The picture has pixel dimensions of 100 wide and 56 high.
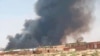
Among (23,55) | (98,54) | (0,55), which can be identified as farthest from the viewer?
(0,55)

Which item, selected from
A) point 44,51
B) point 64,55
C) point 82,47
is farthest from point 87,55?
point 82,47

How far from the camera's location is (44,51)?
1364 inches

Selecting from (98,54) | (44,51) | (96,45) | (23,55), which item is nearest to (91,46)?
(96,45)

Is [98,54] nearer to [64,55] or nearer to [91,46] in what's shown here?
[64,55]

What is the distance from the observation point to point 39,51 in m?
35.1

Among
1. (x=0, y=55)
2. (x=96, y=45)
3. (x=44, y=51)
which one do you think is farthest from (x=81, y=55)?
(x=0, y=55)

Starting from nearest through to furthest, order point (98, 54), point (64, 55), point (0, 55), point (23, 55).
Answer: point (98, 54)
point (64, 55)
point (23, 55)
point (0, 55)

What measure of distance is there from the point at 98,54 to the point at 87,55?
1343mm

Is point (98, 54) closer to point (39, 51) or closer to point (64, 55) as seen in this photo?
point (64, 55)

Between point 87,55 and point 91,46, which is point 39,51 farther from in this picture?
point 87,55

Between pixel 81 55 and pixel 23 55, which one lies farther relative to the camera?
pixel 23 55

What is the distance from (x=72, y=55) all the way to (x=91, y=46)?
524 inches

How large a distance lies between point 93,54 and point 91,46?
13526 millimetres

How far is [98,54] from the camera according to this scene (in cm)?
2448
